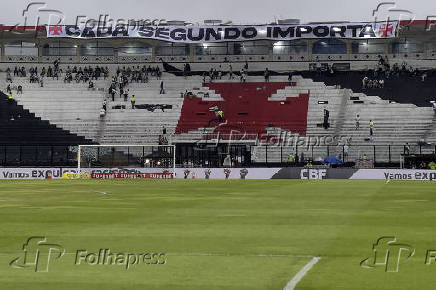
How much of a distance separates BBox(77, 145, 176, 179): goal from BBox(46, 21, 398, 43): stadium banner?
26.1 m

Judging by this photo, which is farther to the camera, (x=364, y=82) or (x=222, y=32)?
(x=222, y=32)

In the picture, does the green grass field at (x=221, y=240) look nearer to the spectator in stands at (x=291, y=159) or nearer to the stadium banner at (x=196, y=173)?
the stadium banner at (x=196, y=173)

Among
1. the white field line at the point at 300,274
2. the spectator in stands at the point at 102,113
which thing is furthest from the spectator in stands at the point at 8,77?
the white field line at the point at 300,274

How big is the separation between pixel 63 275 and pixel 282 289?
3.70 m

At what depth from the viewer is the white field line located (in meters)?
10.6

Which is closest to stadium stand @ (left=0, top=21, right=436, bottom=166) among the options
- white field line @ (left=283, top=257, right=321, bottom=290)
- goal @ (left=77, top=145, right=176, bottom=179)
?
goal @ (left=77, top=145, right=176, bottom=179)

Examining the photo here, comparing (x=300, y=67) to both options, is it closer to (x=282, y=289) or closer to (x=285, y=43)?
(x=285, y=43)

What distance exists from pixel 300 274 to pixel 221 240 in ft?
16.7

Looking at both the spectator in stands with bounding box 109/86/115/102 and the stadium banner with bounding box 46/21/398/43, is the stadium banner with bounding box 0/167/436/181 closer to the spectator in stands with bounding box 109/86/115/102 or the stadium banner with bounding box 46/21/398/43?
the spectator in stands with bounding box 109/86/115/102

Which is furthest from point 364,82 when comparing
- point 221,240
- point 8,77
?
point 221,240

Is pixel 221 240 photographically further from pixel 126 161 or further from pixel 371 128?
pixel 371 128

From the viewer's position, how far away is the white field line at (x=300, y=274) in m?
10.6

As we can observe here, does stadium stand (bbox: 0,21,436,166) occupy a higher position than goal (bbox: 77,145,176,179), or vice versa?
stadium stand (bbox: 0,21,436,166)

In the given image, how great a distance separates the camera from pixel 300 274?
1173 cm
